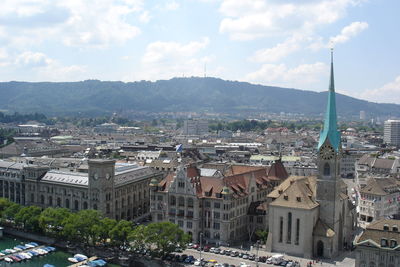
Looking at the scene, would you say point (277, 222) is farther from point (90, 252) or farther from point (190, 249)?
point (90, 252)

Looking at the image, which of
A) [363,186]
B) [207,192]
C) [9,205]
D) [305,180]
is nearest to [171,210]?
[207,192]

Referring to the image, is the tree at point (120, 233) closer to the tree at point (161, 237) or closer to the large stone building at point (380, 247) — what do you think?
the tree at point (161, 237)

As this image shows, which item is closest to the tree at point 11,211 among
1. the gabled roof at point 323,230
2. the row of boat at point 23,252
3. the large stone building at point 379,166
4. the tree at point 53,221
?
the tree at point 53,221

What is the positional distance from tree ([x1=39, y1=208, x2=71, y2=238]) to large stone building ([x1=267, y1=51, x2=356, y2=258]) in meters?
43.5

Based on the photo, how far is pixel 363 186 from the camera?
5733 inches

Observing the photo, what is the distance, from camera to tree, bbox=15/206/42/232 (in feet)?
378

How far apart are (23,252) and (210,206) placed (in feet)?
127

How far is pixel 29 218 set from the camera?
115938mm

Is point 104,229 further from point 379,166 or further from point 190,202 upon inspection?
point 379,166

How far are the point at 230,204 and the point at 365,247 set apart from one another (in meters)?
32.0

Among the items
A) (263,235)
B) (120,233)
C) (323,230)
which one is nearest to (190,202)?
(263,235)

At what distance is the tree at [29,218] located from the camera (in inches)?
4530

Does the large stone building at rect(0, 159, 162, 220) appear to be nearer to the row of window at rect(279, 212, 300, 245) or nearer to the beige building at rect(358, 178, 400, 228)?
the row of window at rect(279, 212, 300, 245)

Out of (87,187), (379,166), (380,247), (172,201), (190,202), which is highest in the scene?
A: (87,187)
